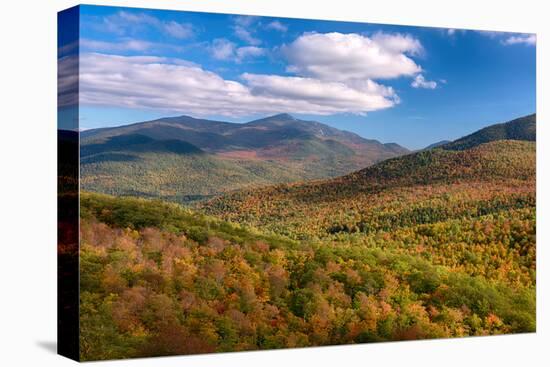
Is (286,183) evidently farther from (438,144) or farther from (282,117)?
(438,144)

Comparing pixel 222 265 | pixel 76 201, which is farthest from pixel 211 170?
pixel 76 201

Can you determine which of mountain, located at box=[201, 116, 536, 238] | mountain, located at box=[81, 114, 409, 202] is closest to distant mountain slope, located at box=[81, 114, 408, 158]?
mountain, located at box=[81, 114, 409, 202]

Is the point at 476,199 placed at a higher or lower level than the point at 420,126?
lower

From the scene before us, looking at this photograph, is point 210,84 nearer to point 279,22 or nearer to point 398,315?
point 279,22

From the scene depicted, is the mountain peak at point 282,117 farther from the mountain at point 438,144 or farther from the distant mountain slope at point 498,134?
the distant mountain slope at point 498,134

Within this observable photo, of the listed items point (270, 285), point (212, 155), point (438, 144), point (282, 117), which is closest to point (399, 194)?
point (438, 144)

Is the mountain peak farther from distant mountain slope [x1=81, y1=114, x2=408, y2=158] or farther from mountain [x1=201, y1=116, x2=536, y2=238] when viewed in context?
mountain [x1=201, y1=116, x2=536, y2=238]

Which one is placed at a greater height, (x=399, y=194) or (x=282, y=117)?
(x=282, y=117)
